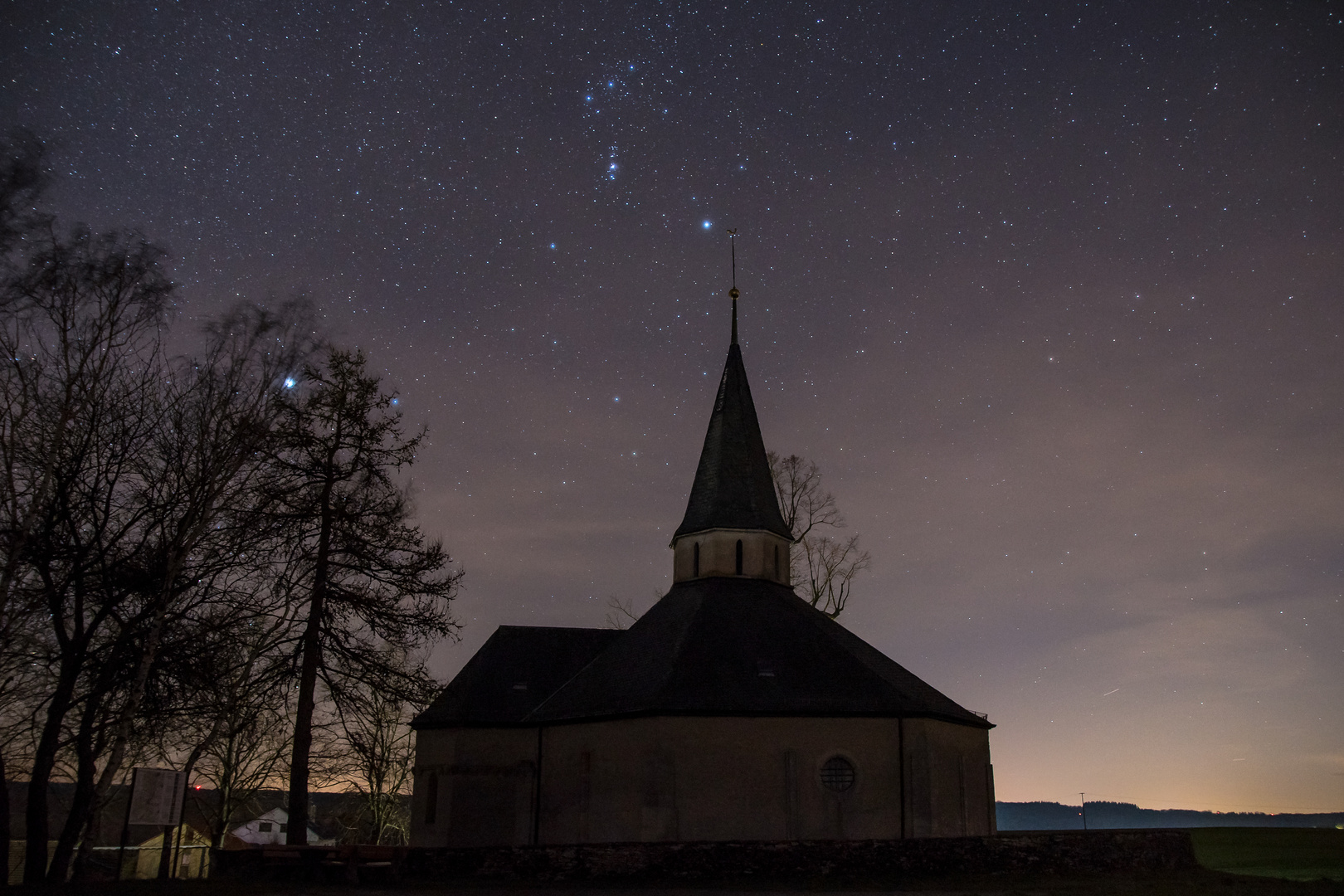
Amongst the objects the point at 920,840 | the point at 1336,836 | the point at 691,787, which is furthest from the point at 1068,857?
the point at 1336,836

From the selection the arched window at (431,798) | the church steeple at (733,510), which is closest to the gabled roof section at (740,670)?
the church steeple at (733,510)

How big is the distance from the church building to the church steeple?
69 millimetres

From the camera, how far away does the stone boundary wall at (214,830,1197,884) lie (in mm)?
19594

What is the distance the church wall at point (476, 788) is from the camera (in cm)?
3009

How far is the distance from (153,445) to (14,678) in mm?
4731

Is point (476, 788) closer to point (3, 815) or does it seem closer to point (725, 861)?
point (725, 861)

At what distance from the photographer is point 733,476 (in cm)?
3534

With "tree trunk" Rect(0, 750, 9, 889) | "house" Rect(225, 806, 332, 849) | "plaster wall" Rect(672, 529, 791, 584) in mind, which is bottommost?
"house" Rect(225, 806, 332, 849)

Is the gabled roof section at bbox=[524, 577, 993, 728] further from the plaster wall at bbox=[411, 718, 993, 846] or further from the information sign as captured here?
the information sign

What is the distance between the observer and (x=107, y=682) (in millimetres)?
18234

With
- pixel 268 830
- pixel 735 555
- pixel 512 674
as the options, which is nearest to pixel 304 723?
pixel 512 674

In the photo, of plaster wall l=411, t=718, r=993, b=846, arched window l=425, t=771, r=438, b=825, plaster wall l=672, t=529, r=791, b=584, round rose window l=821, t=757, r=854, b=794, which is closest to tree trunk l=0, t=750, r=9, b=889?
plaster wall l=411, t=718, r=993, b=846

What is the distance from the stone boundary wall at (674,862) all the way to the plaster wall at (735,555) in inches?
548

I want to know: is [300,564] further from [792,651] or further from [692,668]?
[792,651]
